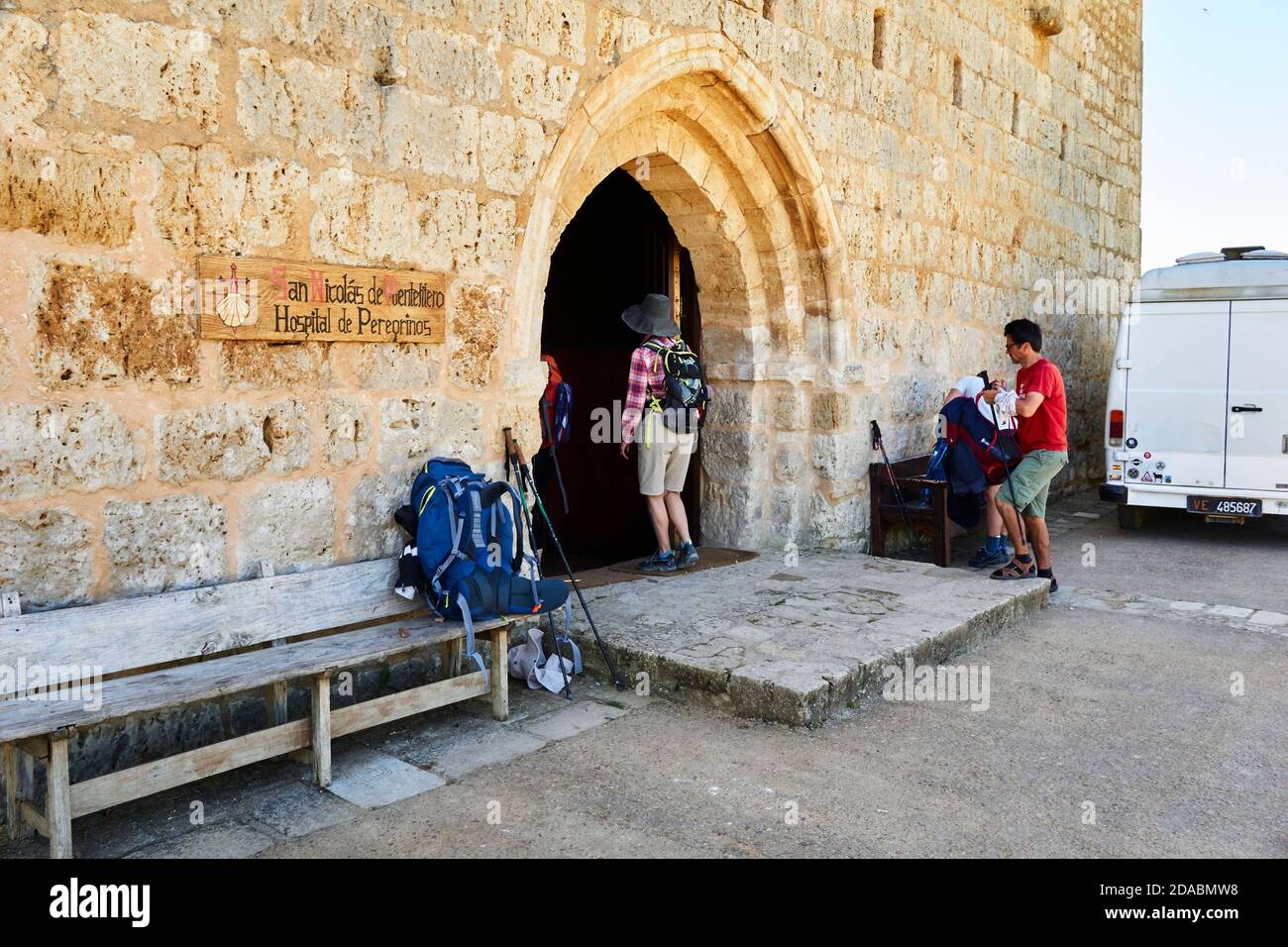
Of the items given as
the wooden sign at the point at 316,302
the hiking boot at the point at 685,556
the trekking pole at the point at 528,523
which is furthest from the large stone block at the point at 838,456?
the wooden sign at the point at 316,302

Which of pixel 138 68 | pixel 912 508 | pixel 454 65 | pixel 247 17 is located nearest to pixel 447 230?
pixel 454 65

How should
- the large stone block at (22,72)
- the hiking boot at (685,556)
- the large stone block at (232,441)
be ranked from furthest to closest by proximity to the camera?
the hiking boot at (685,556)
the large stone block at (232,441)
the large stone block at (22,72)

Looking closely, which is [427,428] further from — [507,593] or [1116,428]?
[1116,428]

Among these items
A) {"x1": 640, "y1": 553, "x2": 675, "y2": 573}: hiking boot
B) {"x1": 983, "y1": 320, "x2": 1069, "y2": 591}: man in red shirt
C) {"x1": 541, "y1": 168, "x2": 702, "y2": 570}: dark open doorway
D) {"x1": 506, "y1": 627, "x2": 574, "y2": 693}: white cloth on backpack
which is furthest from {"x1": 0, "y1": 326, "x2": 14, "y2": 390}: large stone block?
{"x1": 983, "y1": 320, "x2": 1069, "y2": 591}: man in red shirt

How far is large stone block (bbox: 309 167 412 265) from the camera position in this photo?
368cm

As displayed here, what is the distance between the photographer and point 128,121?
3.13 metres

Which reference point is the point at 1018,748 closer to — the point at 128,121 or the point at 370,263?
the point at 370,263

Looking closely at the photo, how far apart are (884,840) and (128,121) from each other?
3027 millimetres

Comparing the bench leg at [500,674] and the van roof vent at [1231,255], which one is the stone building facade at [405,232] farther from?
the van roof vent at [1231,255]

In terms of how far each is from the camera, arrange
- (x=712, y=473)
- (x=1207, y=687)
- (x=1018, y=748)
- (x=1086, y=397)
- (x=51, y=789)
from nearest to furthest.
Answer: (x=51, y=789)
(x=1018, y=748)
(x=1207, y=687)
(x=712, y=473)
(x=1086, y=397)

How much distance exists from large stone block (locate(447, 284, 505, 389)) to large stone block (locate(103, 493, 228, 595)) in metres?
1.15

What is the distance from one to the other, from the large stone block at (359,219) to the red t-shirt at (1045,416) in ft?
11.8

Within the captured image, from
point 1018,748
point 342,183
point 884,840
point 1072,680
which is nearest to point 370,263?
point 342,183

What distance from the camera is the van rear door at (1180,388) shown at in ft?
25.6
